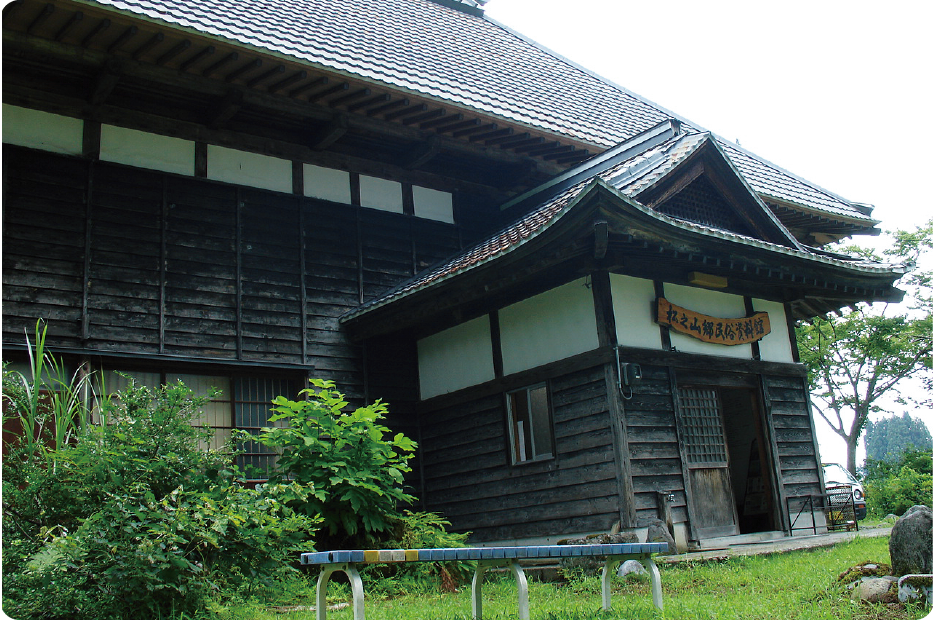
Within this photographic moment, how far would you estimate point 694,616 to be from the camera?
5.16m

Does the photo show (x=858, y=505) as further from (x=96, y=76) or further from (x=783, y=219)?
(x=96, y=76)

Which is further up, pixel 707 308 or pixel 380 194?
pixel 380 194

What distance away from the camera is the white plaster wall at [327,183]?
11172 millimetres

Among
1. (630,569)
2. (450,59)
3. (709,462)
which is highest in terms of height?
(450,59)

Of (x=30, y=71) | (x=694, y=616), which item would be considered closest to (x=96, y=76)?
(x=30, y=71)

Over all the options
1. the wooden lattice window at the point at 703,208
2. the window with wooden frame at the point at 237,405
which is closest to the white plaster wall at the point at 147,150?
the window with wooden frame at the point at 237,405

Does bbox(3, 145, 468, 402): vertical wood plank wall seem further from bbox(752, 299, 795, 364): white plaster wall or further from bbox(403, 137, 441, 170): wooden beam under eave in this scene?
bbox(752, 299, 795, 364): white plaster wall

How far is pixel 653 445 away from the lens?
8844 millimetres

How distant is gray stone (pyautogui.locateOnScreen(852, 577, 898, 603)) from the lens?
Result: 5586 mm

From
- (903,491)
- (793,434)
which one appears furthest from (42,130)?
(903,491)

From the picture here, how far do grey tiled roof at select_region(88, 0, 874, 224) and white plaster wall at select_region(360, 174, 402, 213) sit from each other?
5.67ft

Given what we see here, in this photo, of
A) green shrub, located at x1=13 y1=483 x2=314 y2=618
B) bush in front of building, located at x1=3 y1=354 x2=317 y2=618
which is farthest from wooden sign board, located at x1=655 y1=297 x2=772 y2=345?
green shrub, located at x1=13 y1=483 x2=314 y2=618

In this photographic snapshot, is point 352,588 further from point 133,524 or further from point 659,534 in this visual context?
point 659,534

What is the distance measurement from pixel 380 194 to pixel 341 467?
5.09 m
